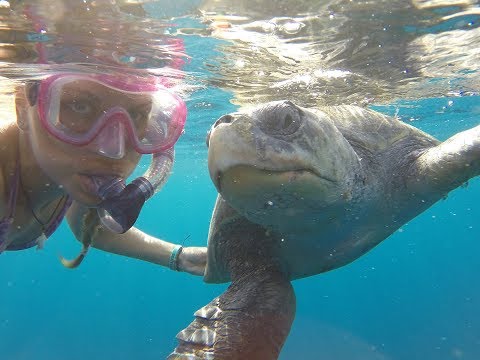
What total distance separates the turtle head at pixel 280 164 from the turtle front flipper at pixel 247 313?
52 centimetres

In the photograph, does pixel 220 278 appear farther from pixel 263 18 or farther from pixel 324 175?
pixel 263 18

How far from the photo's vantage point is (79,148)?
266 centimetres

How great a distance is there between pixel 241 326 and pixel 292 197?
0.81m

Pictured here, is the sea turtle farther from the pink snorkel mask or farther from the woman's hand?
the pink snorkel mask

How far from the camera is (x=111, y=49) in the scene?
520 cm

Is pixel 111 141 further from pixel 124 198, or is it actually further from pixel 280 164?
pixel 280 164

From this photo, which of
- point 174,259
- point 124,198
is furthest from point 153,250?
point 124,198

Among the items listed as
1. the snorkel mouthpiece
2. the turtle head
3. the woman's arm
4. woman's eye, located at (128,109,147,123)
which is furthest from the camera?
the woman's arm

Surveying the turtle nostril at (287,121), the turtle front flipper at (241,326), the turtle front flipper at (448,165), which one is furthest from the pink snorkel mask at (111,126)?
the turtle front flipper at (448,165)

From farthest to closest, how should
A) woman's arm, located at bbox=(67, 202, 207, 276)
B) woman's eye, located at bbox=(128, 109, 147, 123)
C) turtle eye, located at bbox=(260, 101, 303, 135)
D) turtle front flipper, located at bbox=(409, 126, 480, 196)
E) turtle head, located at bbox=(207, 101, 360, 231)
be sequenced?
1. woman's arm, located at bbox=(67, 202, 207, 276)
2. woman's eye, located at bbox=(128, 109, 147, 123)
3. turtle front flipper, located at bbox=(409, 126, 480, 196)
4. turtle eye, located at bbox=(260, 101, 303, 135)
5. turtle head, located at bbox=(207, 101, 360, 231)

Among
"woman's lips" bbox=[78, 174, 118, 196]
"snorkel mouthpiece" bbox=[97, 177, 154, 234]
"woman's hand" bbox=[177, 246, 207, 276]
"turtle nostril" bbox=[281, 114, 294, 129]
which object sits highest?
"turtle nostril" bbox=[281, 114, 294, 129]

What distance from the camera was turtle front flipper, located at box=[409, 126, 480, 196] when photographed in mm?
2535

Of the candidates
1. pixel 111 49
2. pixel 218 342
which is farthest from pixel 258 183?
pixel 111 49

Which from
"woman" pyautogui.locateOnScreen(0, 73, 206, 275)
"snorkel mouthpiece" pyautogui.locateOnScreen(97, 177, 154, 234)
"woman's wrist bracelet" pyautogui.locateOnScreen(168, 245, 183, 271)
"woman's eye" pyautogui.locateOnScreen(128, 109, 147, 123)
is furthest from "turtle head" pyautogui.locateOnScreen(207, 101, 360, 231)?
"woman's wrist bracelet" pyautogui.locateOnScreen(168, 245, 183, 271)
